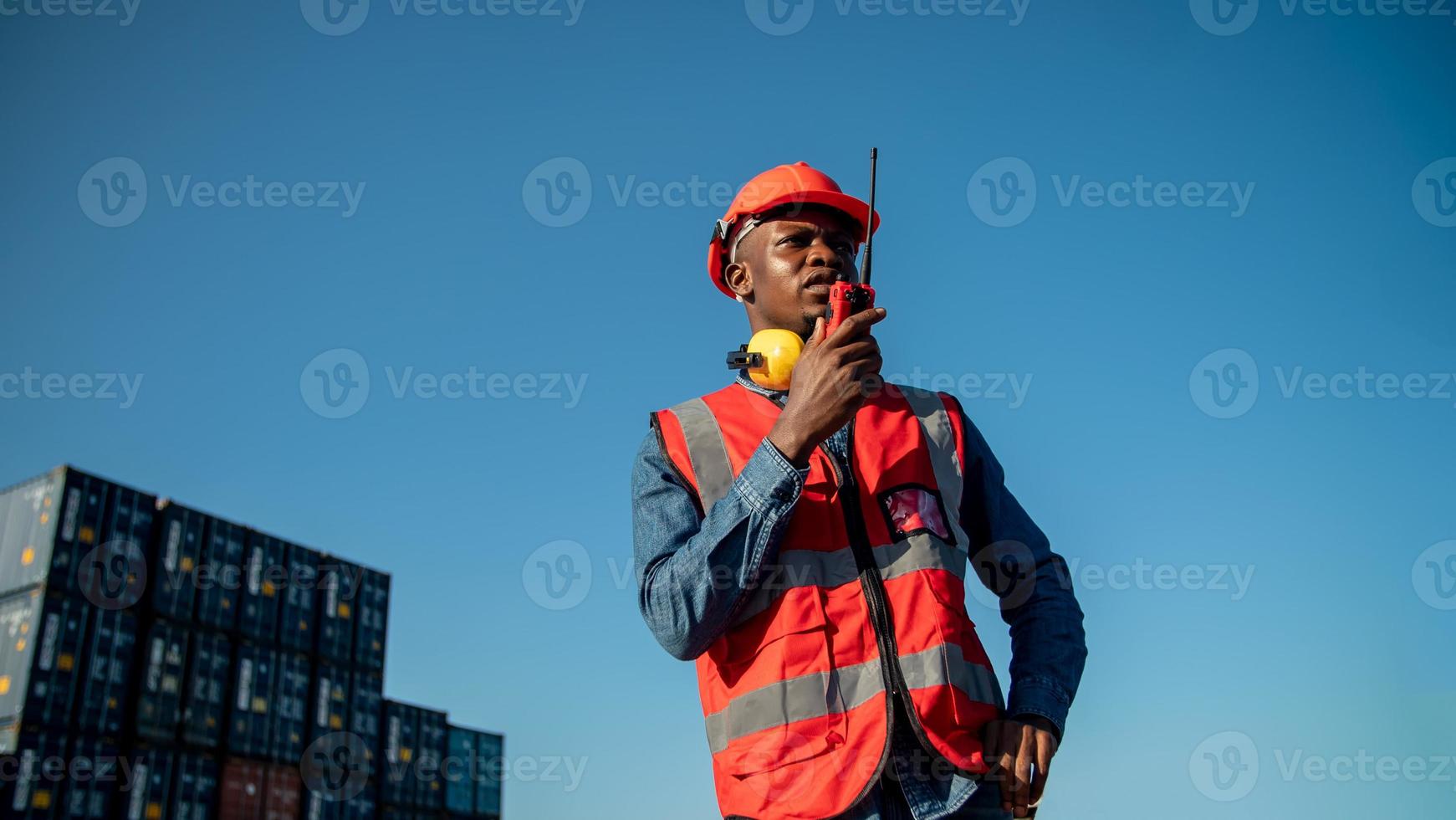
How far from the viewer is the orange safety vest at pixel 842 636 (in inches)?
83.0

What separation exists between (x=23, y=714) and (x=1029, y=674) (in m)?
28.2

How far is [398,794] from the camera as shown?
3584 cm

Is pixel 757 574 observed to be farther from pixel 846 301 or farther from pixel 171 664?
pixel 171 664

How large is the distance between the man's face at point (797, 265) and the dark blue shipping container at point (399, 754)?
1431 inches

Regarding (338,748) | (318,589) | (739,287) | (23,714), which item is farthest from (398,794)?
(739,287)

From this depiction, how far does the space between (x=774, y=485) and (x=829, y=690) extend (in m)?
0.44

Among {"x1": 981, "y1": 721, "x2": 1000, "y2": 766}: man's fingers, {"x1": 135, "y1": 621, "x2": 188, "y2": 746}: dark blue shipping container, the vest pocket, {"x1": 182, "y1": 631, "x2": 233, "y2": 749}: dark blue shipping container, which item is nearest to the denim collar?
the vest pocket

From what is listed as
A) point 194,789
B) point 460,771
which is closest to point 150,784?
point 194,789

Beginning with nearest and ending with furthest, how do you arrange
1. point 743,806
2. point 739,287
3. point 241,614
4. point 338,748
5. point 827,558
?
point 743,806 < point 827,558 < point 739,287 < point 241,614 < point 338,748

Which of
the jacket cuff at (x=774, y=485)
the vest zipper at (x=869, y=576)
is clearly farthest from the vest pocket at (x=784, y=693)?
the jacket cuff at (x=774, y=485)

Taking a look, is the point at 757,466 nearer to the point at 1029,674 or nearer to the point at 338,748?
the point at 1029,674

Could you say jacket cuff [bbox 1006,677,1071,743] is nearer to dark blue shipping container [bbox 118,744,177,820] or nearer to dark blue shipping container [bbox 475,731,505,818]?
dark blue shipping container [bbox 118,744,177,820]

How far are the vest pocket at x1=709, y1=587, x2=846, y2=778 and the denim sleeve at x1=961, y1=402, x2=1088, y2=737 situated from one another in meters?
0.50

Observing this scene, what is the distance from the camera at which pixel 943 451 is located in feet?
8.75
